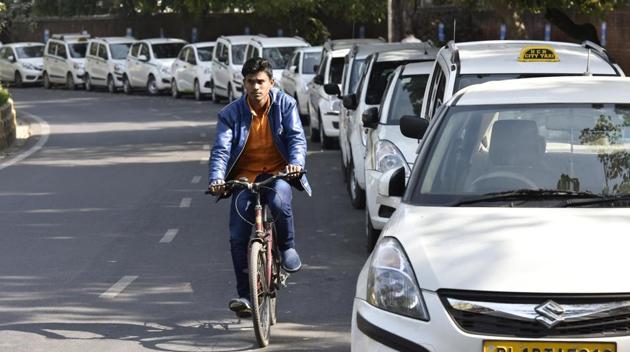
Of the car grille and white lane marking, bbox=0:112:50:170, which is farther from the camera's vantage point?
white lane marking, bbox=0:112:50:170

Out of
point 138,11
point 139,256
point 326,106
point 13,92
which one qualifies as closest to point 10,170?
point 326,106

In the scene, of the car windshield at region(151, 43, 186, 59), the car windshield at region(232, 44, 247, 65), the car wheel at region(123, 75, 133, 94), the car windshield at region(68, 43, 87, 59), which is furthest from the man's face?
the car windshield at region(68, 43, 87, 59)

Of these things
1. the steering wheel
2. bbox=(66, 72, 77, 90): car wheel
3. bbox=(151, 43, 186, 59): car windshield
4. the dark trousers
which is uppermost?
the steering wheel

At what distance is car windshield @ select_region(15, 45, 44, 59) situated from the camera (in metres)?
49.5

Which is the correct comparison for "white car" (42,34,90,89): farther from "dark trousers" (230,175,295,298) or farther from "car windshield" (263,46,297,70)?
"dark trousers" (230,175,295,298)

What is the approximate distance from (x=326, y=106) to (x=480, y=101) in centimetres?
1390

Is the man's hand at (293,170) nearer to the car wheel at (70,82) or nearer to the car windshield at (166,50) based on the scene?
the car windshield at (166,50)

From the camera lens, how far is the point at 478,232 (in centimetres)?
608

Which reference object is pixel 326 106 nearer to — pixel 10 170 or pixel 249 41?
pixel 10 170

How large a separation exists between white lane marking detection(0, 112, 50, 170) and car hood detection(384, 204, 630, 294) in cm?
1520

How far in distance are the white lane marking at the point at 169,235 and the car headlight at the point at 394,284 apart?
6.79 meters

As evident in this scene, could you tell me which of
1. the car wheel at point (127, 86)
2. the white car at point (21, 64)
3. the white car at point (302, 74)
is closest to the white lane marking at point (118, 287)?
the white car at point (302, 74)

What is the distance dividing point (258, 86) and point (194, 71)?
29.2 metres

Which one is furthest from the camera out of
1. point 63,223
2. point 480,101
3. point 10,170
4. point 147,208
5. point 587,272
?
point 10,170
